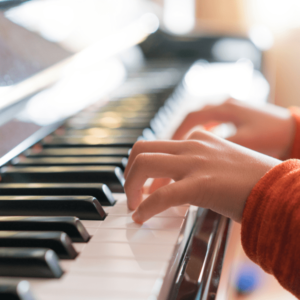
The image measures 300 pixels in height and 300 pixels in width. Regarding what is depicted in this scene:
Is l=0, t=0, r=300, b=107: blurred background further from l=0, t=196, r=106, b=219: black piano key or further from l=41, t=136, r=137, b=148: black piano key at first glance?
l=0, t=196, r=106, b=219: black piano key

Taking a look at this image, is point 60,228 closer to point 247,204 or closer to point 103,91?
point 247,204

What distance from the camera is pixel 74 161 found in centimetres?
71

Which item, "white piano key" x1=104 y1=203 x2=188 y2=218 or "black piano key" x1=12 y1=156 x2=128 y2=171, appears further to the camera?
"black piano key" x1=12 y1=156 x2=128 y2=171

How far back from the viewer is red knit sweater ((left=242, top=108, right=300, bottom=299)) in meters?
0.44

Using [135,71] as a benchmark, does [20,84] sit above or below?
above

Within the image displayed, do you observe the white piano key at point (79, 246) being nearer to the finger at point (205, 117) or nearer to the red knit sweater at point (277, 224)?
the red knit sweater at point (277, 224)

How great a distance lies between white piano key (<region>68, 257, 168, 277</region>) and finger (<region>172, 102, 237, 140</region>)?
19.3 inches

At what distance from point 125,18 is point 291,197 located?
1.36 m

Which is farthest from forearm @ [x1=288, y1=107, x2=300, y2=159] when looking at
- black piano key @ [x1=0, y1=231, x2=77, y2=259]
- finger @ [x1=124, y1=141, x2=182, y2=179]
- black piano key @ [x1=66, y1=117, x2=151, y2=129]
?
black piano key @ [x1=0, y1=231, x2=77, y2=259]

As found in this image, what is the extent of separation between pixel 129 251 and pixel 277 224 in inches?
8.0

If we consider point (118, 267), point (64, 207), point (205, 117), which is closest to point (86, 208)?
point (64, 207)

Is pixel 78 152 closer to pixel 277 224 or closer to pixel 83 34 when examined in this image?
pixel 277 224

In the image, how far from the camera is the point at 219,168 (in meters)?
0.52

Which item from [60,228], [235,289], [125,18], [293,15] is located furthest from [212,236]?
[293,15]
